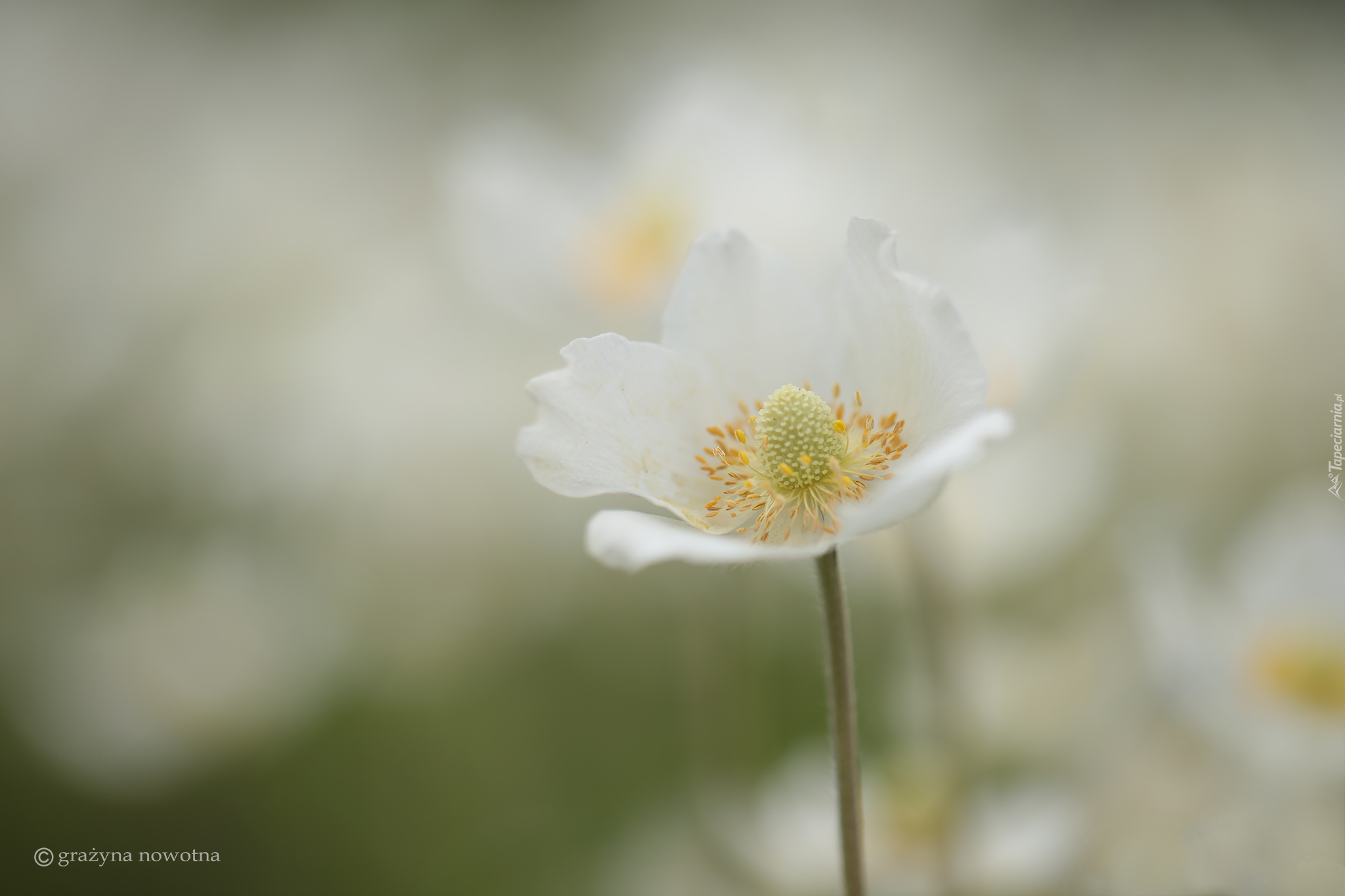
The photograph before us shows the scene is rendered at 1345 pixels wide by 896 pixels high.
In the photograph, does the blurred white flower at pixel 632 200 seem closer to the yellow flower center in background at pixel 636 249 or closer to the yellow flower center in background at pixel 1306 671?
the yellow flower center in background at pixel 636 249

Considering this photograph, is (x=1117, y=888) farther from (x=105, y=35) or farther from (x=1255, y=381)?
(x=105, y=35)

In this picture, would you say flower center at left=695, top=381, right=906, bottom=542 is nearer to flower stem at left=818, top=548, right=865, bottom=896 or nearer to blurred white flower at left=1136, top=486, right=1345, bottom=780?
flower stem at left=818, top=548, right=865, bottom=896

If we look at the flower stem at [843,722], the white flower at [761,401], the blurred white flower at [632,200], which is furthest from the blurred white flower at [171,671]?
the flower stem at [843,722]

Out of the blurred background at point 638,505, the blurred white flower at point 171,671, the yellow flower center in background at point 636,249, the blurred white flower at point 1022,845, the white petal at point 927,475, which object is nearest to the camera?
the white petal at point 927,475

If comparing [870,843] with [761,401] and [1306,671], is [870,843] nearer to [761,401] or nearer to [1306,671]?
[1306,671]

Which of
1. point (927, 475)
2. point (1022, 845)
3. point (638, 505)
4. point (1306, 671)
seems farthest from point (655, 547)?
point (638, 505)

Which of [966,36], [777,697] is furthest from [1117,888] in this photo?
[966,36]
